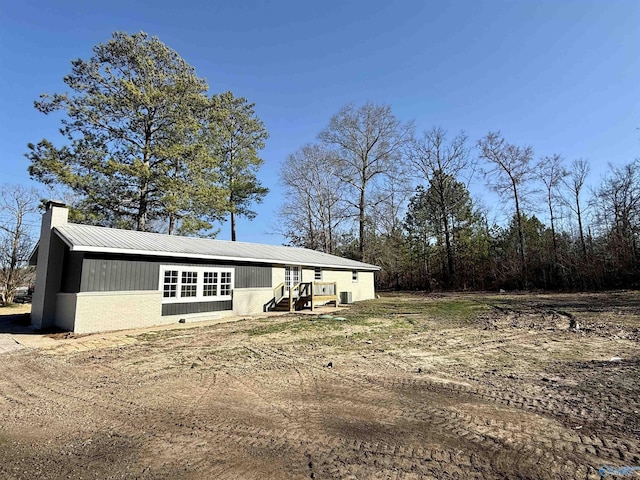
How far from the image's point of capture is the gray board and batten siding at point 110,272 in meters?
10.4

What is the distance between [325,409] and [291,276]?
1388 centimetres

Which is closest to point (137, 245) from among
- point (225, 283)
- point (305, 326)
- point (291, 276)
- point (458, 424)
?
point (225, 283)

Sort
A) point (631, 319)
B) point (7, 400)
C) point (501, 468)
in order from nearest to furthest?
point (501, 468) → point (7, 400) → point (631, 319)

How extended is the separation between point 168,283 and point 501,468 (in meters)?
11.9

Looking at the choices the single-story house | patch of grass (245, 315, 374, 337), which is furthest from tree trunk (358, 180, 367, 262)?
patch of grass (245, 315, 374, 337)

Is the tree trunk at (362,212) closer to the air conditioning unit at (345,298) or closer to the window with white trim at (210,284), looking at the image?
the air conditioning unit at (345,298)

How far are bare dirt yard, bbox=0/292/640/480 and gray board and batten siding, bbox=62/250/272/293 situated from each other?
112 inches

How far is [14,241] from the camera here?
22672 millimetres

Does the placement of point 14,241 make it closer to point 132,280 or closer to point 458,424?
point 132,280

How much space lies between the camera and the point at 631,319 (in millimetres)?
10578

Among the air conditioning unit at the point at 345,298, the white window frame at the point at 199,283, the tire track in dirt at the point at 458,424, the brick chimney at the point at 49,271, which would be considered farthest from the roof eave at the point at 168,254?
the tire track in dirt at the point at 458,424

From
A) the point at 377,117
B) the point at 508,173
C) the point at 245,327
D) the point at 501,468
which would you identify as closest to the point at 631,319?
the point at 501,468

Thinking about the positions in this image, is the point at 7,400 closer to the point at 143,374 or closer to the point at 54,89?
the point at 143,374

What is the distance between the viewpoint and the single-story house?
34.3 ft
